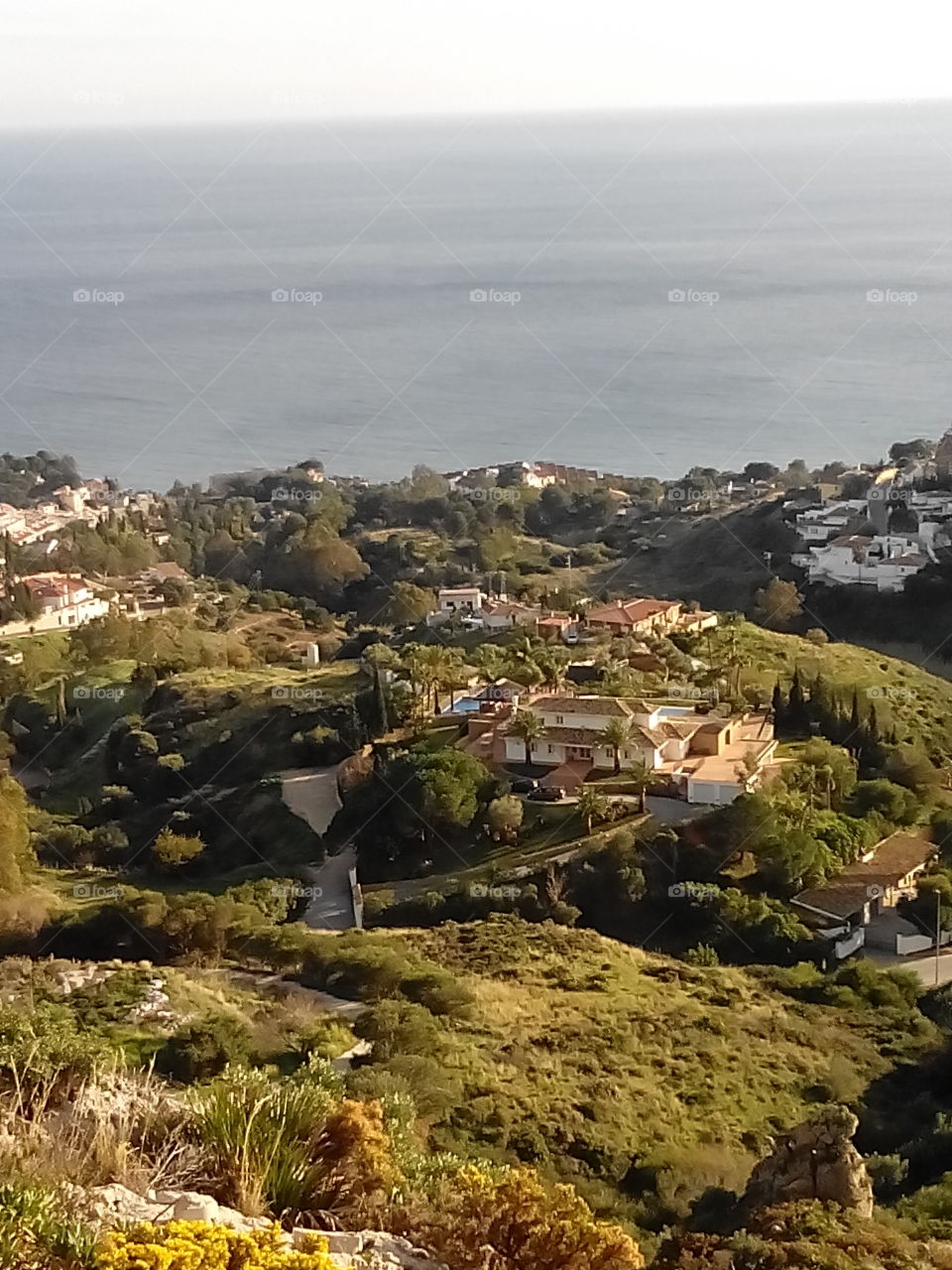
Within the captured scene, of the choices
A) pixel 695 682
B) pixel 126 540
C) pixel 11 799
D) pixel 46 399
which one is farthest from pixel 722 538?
pixel 46 399

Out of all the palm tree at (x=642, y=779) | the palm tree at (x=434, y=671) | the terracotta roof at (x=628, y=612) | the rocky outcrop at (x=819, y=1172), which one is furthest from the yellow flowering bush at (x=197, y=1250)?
the terracotta roof at (x=628, y=612)

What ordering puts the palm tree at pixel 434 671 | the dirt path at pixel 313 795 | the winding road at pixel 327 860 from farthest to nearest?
1. the palm tree at pixel 434 671
2. the dirt path at pixel 313 795
3. the winding road at pixel 327 860

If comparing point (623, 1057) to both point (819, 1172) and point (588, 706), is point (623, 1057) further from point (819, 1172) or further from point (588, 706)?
point (588, 706)

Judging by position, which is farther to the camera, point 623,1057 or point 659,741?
point 659,741

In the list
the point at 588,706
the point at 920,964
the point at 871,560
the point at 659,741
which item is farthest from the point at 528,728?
the point at 871,560

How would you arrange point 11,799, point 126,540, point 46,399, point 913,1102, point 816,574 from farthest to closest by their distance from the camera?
point 46,399 → point 126,540 → point 816,574 → point 11,799 → point 913,1102

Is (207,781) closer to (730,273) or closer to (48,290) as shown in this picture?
(730,273)

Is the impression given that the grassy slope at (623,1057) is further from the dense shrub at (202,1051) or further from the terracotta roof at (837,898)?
the terracotta roof at (837,898)
